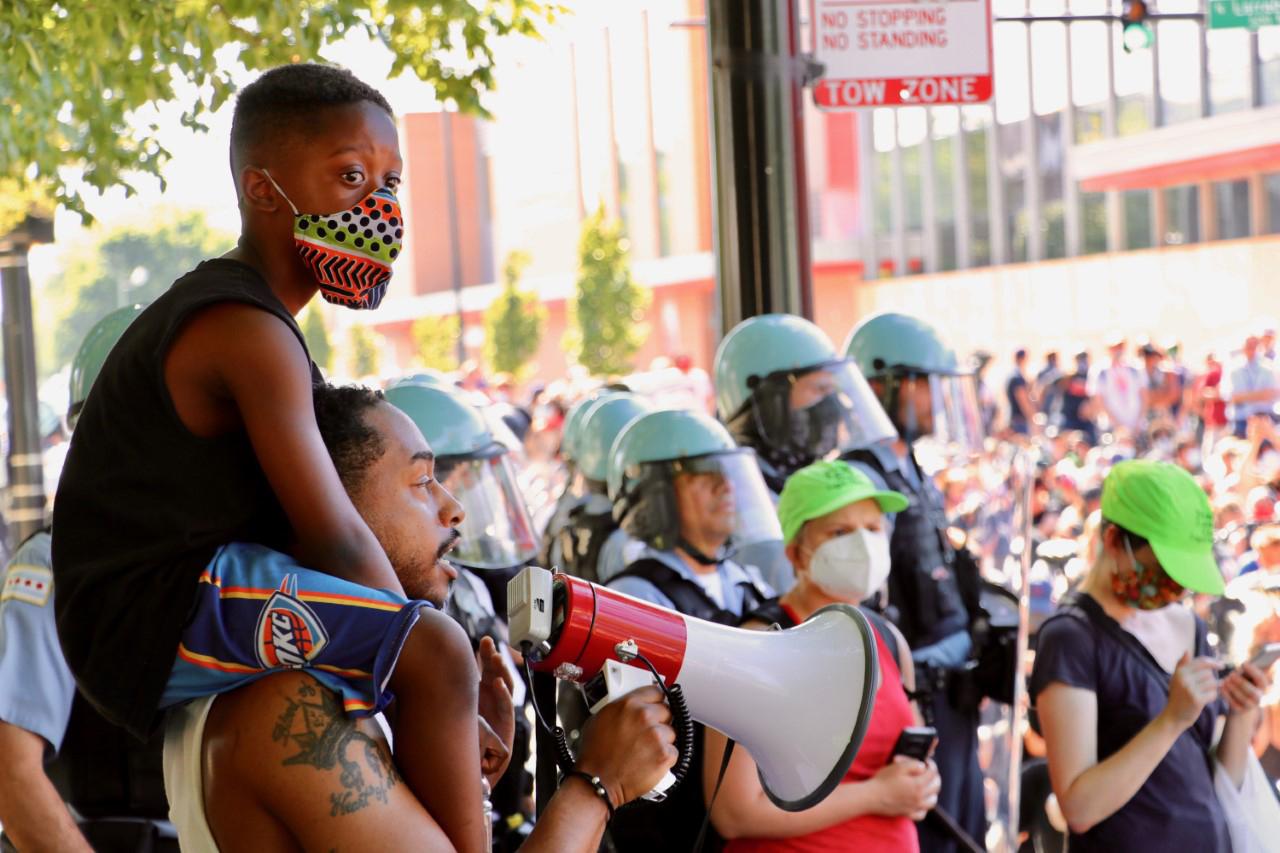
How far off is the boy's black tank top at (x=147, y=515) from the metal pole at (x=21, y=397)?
6.08m

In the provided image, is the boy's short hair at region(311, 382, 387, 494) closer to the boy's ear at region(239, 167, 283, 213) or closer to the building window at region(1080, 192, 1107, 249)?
the boy's ear at region(239, 167, 283, 213)

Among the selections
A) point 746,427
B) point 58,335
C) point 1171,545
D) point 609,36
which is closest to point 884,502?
point 1171,545

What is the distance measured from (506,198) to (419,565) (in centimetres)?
5765

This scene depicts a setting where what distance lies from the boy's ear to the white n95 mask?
259 cm

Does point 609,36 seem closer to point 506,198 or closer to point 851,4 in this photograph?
point 506,198

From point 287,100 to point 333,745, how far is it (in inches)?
36.0

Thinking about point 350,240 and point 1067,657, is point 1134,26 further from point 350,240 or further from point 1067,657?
point 350,240

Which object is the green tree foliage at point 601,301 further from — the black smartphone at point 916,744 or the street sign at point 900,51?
the black smartphone at point 916,744

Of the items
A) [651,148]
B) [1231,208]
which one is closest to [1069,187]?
[1231,208]

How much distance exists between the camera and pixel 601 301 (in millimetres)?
42625

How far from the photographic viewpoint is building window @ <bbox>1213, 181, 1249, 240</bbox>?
3584 centimetres

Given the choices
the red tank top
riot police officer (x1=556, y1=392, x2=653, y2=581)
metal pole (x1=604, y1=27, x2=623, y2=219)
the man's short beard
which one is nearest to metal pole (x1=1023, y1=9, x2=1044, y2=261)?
metal pole (x1=604, y1=27, x2=623, y2=219)

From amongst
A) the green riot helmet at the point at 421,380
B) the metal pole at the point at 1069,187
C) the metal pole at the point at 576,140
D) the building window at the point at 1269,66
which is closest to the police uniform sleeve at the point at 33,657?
the green riot helmet at the point at 421,380

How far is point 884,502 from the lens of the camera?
195 inches
